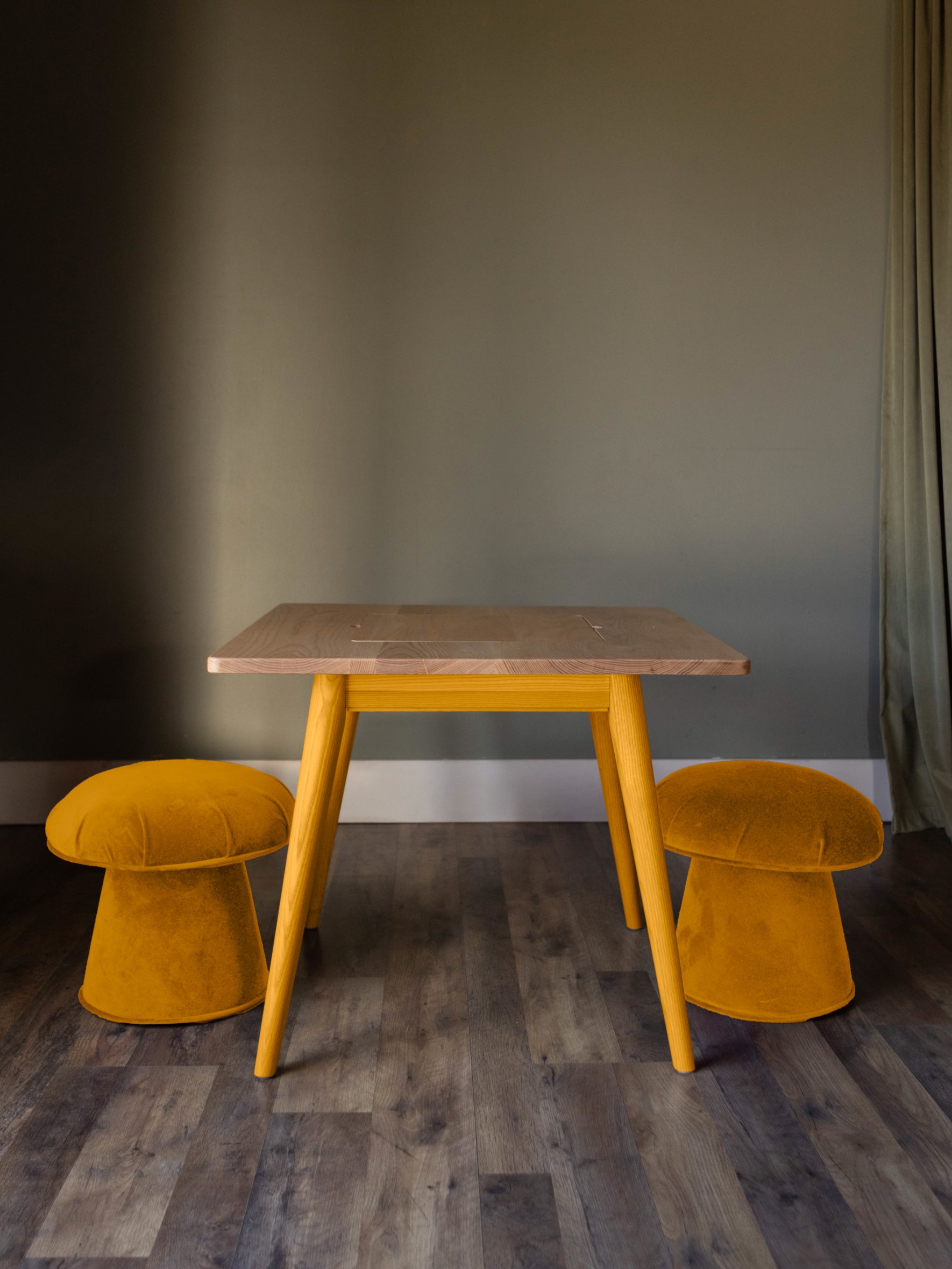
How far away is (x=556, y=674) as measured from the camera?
1.47m

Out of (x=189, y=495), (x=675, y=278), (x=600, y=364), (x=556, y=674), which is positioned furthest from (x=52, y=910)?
(x=675, y=278)

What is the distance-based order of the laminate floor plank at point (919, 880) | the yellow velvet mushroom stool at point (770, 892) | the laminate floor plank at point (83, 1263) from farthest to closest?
1. the laminate floor plank at point (919, 880)
2. the yellow velvet mushroom stool at point (770, 892)
3. the laminate floor plank at point (83, 1263)

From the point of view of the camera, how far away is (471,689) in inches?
60.0

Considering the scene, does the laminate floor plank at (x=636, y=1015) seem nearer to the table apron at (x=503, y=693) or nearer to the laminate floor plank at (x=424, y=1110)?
the laminate floor plank at (x=424, y=1110)

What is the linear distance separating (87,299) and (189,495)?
574mm

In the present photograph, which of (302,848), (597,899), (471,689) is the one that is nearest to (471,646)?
(471,689)

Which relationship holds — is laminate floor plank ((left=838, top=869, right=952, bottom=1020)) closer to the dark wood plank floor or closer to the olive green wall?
the dark wood plank floor

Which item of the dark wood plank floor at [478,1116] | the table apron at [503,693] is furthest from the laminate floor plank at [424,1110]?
the table apron at [503,693]

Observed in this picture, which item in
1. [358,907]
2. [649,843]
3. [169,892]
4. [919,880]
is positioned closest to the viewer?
[649,843]

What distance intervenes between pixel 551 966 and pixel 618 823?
0.33 meters

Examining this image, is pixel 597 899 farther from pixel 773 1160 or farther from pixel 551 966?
pixel 773 1160

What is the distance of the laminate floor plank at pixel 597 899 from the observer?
1913mm

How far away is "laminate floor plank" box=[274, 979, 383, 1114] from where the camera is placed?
4.69ft

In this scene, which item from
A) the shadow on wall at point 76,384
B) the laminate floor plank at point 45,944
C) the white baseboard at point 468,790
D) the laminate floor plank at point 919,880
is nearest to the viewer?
the laminate floor plank at point 45,944
